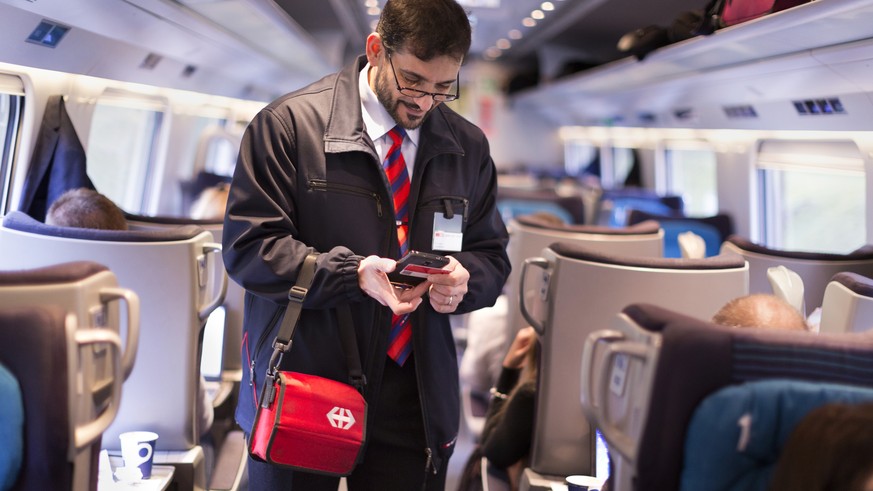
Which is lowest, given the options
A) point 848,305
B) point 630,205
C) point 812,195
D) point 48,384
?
point 48,384

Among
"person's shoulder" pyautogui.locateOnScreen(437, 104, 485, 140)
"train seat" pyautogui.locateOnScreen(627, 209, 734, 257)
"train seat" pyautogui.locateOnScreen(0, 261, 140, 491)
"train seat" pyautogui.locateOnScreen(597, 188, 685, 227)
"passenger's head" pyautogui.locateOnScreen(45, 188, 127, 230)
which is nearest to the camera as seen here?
"train seat" pyautogui.locateOnScreen(0, 261, 140, 491)

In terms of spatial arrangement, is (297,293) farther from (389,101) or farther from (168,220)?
(168,220)

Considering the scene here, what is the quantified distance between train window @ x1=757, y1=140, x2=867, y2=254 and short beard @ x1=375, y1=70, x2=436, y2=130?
3.97 metres

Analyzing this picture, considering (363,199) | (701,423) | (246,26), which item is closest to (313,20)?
(246,26)

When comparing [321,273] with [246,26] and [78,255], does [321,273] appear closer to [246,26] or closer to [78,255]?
[78,255]

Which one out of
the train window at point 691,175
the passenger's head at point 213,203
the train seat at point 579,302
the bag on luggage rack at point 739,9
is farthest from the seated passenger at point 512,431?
the train window at point 691,175

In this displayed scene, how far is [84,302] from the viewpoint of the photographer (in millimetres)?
1979

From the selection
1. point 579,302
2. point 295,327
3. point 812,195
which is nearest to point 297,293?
point 295,327

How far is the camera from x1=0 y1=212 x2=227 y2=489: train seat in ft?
11.3

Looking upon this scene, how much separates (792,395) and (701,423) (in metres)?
0.18

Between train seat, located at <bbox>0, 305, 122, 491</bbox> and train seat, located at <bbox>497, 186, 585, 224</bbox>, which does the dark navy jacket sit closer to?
train seat, located at <bbox>0, 305, 122, 491</bbox>

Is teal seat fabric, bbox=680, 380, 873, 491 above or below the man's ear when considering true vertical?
below

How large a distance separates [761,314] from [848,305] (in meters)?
0.71

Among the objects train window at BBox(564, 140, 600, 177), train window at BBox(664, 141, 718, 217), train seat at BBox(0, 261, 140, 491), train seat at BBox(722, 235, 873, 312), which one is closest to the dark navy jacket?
train seat at BBox(0, 261, 140, 491)
